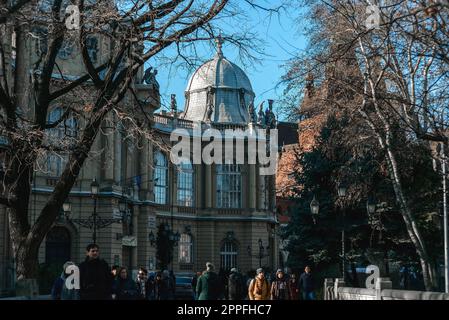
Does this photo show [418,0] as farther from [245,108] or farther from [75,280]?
[245,108]

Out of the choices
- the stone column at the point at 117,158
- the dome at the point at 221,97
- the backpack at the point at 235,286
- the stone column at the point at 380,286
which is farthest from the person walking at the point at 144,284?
the dome at the point at 221,97

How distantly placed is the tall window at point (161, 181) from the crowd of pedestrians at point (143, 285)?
39108mm

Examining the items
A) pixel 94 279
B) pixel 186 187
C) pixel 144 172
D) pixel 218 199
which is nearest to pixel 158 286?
pixel 94 279

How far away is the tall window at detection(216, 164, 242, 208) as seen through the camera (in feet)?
243

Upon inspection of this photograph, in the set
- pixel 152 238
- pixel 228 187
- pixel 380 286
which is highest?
pixel 228 187

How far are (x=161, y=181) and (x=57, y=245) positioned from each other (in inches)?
735

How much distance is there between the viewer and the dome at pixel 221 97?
77.2 meters

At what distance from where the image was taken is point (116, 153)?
54.8 metres

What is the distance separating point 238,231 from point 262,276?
2066 inches

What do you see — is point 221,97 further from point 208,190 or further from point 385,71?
point 385,71

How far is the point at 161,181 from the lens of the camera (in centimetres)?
6938

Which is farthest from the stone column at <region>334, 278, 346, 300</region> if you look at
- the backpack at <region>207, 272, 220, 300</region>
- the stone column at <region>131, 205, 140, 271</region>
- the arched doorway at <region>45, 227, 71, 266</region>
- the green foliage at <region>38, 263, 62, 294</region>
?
the stone column at <region>131, 205, 140, 271</region>
